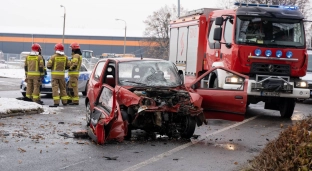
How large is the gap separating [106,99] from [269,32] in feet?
18.6

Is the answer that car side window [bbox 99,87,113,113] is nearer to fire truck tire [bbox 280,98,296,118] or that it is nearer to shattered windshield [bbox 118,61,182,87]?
shattered windshield [bbox 118,61,182,87]

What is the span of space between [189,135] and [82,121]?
356 cm

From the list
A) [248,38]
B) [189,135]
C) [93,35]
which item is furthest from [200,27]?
[93,35]

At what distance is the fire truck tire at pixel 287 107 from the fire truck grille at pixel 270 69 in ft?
2.99

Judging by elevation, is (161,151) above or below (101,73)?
below

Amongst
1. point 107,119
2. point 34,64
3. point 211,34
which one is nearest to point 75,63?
point 34,64

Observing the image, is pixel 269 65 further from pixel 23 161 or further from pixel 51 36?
pixel 51 36

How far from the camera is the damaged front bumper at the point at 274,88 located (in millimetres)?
12422

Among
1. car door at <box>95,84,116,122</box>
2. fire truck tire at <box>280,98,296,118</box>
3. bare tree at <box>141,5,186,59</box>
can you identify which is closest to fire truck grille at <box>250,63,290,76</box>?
fire truck tire at <box>280,98,296,118</box>

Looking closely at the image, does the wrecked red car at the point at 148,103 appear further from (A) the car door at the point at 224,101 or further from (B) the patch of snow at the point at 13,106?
(B) the patch of snow at the point at 13,106

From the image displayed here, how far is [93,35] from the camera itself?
8031cm

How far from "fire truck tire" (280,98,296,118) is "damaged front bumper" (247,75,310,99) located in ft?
2.40

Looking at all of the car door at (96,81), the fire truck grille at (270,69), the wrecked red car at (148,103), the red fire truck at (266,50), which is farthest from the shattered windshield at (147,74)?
the fire truck grille at (270,69)

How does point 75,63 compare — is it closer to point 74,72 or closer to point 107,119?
point 74,72
